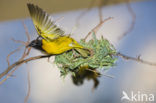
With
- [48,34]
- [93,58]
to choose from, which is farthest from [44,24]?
[93,58]

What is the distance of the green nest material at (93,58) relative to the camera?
16.6 inches

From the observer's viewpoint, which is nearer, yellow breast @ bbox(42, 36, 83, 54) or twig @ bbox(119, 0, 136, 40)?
yellow breast @ bbox(42, 36, 83, 54)

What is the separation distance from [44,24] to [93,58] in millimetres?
139

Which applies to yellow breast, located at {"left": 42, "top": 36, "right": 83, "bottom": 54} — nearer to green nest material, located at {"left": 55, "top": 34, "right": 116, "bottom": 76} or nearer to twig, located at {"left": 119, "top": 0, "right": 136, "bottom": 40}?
green nest material, located at {"left": 55, "top": 34, "right": 116, "bottom": 76}

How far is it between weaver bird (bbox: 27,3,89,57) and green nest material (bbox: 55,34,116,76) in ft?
0.10

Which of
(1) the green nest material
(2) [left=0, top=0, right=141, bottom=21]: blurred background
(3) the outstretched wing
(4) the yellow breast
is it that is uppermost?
(2) [left=0, top=0, right=141, bottom=21]: blurred background

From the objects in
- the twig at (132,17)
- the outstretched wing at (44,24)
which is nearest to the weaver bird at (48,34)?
the outstretched wing at (44,24)

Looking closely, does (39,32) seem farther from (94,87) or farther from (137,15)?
(137,15)

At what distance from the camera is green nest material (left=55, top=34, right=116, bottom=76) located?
422 mm

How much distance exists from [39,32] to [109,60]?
0.59 feet

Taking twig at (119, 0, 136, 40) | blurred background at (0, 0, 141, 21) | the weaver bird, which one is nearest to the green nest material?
the weaver bird

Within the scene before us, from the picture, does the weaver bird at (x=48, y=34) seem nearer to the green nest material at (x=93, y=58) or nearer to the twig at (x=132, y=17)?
the green nest material at (x=93, y=58)

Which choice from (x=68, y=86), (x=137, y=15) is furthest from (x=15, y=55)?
(x=137, y=15)

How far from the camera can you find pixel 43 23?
1.24ft
